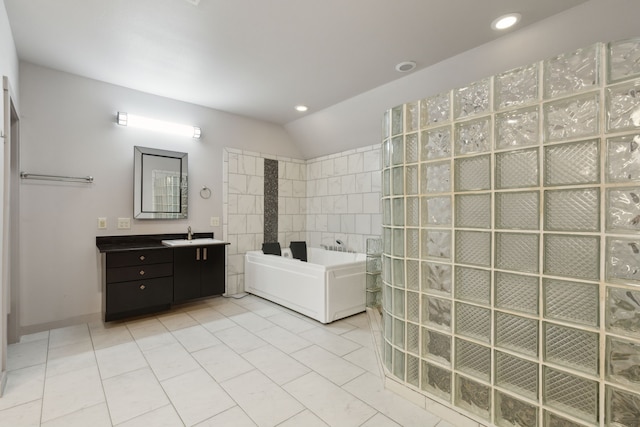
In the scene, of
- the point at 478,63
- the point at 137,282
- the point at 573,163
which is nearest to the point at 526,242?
the point at 573,163

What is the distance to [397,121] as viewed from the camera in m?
1.82

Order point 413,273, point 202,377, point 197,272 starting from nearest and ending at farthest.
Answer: point 413,273 < point 202,377 < point 197,272

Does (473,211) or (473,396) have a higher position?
(473,211)

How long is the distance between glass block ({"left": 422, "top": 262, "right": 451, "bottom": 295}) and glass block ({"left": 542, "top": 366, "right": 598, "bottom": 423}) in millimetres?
517

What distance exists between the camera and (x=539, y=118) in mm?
1283

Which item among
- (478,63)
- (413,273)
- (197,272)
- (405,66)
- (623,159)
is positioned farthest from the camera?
(197,272)

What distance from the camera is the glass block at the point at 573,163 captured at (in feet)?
3.80

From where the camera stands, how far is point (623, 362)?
1.11 metres

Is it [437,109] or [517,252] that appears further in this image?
[437,109]

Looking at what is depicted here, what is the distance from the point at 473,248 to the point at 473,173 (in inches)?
15.0

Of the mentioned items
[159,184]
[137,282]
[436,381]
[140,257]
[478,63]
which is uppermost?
[478,63]

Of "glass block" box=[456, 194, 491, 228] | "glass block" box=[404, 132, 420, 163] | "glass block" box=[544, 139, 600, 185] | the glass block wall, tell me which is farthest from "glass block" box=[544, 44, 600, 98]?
"glass block" box=[404, 132, 420, 163]

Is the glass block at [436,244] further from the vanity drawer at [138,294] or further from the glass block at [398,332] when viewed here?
the vanity drawer at [138,294]

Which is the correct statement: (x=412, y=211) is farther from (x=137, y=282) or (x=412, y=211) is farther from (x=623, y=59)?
(x=137, y=282)
